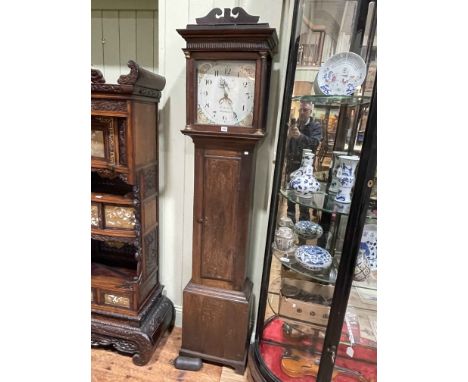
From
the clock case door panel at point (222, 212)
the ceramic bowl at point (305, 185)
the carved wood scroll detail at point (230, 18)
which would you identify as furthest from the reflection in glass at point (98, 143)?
the ceramic bowl at point (305, 185)

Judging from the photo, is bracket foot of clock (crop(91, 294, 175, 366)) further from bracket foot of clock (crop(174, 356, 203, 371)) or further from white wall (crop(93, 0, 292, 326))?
white wall (crop(93, 0, 292, 326))

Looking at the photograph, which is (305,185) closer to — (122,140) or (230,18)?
(230,18)

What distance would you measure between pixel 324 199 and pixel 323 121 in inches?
13.3

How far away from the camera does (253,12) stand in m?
1.39

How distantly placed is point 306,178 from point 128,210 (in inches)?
37.8

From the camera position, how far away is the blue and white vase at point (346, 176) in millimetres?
1134

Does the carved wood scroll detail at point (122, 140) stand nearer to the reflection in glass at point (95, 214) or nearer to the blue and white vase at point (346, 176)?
the reflection in glass at point (95, 214)

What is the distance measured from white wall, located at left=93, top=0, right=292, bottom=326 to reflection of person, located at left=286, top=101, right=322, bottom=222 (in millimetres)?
231

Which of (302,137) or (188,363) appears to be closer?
(302,137)

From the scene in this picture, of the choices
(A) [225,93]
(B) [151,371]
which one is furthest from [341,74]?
(B) [151,371]

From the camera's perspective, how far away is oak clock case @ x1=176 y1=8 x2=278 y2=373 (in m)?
1.24

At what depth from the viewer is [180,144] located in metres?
1.66
